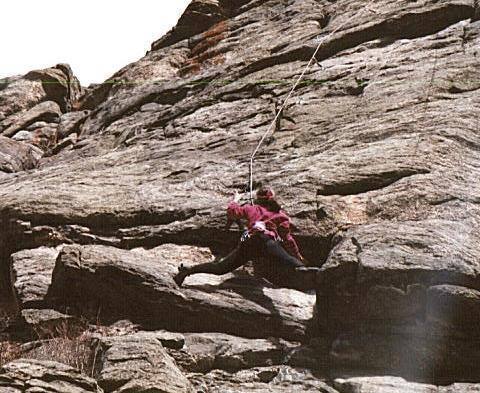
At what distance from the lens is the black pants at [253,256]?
11734mm

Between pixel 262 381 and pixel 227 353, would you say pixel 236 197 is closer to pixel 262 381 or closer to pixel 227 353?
pixel 227 353

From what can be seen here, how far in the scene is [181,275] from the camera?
11.9 metres

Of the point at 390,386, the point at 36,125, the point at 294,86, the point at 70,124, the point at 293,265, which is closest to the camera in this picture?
the point at 390,386

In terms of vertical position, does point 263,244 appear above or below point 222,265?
above

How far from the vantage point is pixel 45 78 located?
3081 cm

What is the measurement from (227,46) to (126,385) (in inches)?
727

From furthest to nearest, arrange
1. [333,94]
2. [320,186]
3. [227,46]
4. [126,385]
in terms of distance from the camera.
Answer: [227,46] < [333,94] < [320,186] < [126,385]

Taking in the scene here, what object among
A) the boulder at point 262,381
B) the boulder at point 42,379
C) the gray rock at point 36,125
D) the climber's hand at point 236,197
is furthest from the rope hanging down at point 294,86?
the gray rock at point 36,125

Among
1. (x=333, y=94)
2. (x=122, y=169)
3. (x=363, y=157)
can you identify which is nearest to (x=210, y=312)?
(x=363, y=157)

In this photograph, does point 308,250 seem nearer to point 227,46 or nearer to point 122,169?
point 122,169

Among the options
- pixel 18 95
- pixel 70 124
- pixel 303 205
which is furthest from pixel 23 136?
pixel 303 205

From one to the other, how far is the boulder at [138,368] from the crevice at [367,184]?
497cm

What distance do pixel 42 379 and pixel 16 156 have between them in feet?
52.2

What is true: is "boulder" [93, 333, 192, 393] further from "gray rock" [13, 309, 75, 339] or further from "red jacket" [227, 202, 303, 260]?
"red jacket" [227, 202, 303, 260]
